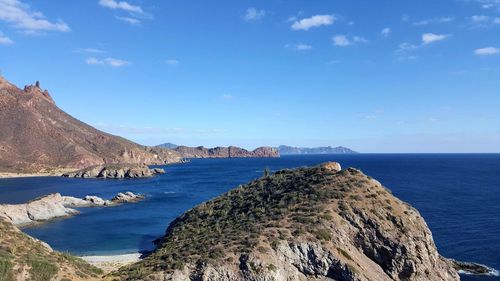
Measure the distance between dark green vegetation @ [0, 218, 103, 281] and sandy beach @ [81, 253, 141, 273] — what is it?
17.9 feet

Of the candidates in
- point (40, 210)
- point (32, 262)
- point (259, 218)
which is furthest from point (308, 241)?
point (40, 210)

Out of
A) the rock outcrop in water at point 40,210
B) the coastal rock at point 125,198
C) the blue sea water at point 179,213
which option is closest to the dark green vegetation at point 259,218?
the blue sea water at point 179,213

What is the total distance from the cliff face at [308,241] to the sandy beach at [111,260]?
5038 mm

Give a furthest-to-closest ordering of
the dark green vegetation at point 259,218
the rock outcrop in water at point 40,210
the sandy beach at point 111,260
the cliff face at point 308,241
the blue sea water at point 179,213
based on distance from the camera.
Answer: the rock outcrop in water at point 40,210, the blue sea water at point 179,213, the sandy beach at point 111,260, the dark green vegetation at point 259,218, the cliff face at point 308,241

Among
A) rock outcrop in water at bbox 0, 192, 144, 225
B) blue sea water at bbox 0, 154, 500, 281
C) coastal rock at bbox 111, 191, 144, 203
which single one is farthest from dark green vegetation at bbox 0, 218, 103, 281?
coastal rock at bbox 111, 191, 144, 203

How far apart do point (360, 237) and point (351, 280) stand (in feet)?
23.7

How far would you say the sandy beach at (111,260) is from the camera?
49.4 metres

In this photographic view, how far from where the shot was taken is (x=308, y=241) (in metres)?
43.5

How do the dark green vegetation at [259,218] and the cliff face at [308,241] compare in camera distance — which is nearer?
the cliff face at [308,241]

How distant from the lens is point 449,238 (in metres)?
70.0

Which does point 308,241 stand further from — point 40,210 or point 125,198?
point 125,198

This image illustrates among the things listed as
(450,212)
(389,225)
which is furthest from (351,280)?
(450,212)

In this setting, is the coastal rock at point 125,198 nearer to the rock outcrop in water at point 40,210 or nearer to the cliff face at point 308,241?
→ the rock outcrop in water at point 40,210

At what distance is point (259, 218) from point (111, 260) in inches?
813
